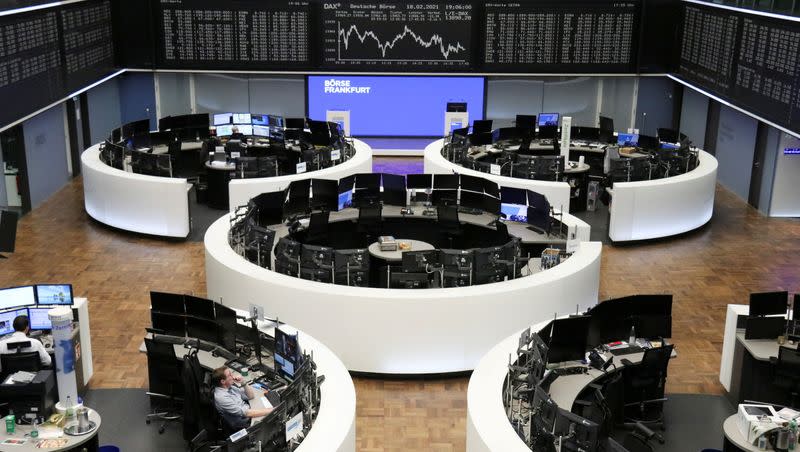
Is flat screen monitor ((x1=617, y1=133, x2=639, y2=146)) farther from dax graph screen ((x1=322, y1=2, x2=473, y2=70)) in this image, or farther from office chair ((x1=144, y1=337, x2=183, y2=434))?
office chair ((x1=144, y1=337, x2=183, y2=434))

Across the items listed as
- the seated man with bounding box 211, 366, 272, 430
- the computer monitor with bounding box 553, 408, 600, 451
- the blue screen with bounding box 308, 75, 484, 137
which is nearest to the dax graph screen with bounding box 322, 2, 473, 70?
the blue screen with bounding box 308, 75, 484, 137

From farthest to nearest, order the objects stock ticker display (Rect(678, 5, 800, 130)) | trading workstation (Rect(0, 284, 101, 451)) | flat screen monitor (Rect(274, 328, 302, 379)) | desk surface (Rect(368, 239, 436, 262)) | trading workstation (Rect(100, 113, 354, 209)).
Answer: trading workstation (Rect(100, 113, 354, 209)) → stock ticker display (Rect(678, 5, 800, 130)) → desk surface (Rect(368, 239, 436, 262)) → flat screen monitor (Rect(274, 328, 302, 379)) → trading workstation (Rect(0, 284, 101, 451))

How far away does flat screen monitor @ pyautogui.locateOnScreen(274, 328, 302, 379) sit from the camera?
8422 mm

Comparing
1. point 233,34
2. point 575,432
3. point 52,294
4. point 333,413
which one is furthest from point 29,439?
point 233,34

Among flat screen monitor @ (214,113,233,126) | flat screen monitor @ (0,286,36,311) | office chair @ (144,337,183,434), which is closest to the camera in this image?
office chair @ (144,337,183,434)

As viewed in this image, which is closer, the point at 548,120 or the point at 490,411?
the point at 490,411

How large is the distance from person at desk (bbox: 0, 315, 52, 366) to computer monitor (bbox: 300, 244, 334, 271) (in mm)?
3131

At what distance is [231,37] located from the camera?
19.5 metres

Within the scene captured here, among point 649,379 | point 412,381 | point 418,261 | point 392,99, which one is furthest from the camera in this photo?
point 392,99

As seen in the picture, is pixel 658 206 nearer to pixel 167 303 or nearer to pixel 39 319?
pixel 167 303

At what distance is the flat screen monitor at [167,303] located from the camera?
946 centimetres

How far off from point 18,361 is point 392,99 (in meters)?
13.3

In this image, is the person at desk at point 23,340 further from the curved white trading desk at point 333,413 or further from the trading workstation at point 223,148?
the trading workstation at point 223,148

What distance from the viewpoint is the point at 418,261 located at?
10.8 meters
